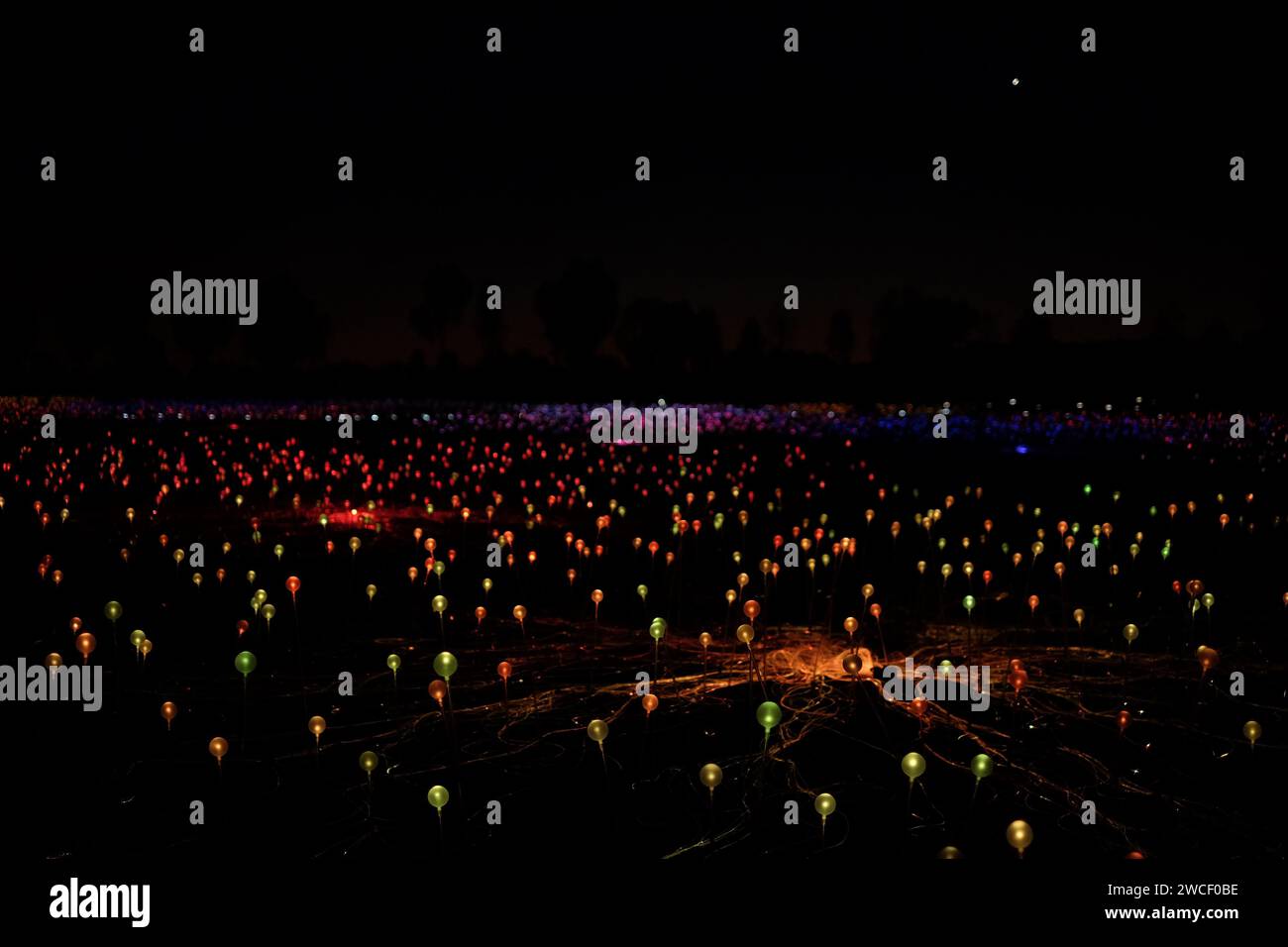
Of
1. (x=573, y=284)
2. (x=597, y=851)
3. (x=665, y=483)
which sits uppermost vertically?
(x=573, y=284)

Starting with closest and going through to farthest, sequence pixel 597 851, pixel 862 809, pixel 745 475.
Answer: pixel 597 851
pixel 862 809
pixel 745 475

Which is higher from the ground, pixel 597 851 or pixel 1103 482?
pixel 1103 482

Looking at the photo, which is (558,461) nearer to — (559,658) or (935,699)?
(559,658)

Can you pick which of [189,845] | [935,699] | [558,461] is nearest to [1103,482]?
[558,461]

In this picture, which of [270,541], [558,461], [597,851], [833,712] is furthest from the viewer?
[558,461]

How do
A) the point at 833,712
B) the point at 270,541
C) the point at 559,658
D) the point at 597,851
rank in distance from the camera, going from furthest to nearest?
the point at 270,541
the point at 559,658
the point at 833,712
the point at 597,851

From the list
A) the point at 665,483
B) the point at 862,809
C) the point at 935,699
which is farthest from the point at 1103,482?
the point at 862,809
